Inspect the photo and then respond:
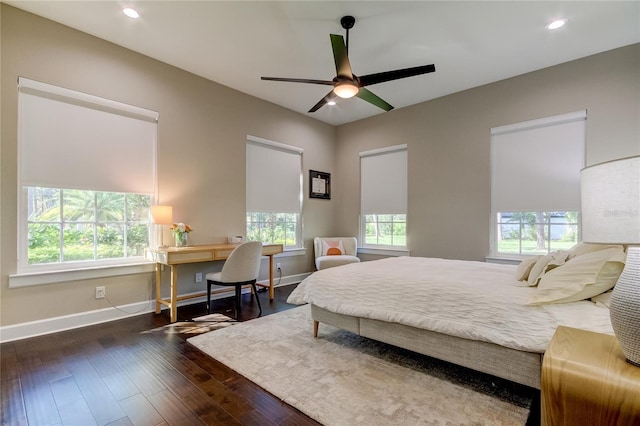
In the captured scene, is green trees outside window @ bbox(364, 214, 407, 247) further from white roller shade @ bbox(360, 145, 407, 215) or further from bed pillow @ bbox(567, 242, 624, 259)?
bed pillow @ bbox(567, 242, 624, 259)

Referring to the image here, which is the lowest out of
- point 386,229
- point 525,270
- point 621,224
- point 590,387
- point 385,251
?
point 385,251

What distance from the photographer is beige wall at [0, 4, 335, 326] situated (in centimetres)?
270

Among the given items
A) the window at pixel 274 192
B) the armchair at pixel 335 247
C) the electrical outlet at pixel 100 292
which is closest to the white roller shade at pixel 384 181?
the armchair at pixel 335 247

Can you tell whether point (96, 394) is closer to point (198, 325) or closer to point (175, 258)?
point (198, 325)

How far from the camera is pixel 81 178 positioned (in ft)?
10.1

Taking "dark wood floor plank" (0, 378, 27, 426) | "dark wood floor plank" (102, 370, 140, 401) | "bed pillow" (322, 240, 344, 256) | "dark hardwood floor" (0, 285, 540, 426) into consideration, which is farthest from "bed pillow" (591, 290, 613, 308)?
"bed pillow" (322, 240, 344, 256)

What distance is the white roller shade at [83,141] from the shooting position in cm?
280

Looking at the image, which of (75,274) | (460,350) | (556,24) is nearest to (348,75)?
(556,24)

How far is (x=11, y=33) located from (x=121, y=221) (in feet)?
6.51

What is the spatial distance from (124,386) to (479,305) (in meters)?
2.40

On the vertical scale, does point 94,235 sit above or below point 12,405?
above

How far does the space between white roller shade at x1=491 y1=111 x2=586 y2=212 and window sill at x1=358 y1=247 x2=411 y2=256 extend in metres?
1.53

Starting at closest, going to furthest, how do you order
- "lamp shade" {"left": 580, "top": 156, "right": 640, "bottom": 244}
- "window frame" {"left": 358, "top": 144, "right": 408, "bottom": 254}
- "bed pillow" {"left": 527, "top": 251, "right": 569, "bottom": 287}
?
"lamp shade" {"left": 580, "top": 156, "right": 640, "bottom": 244}, "bed pillow" {"left": 527, "top": 251, "right": 569, "bottom": 287}, "window frame" {"left": 358, "top": 144, "right": 408, "bottom": 254}

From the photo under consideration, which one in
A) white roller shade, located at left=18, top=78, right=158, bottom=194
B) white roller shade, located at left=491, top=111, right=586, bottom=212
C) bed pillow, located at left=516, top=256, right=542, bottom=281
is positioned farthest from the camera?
white roller shade, located at left=491, top=111, right=586, bottom=212
